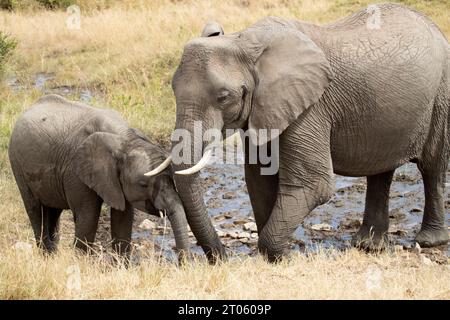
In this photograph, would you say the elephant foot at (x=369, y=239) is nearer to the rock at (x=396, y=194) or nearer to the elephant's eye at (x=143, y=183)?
the rock at (x=396, y=194)

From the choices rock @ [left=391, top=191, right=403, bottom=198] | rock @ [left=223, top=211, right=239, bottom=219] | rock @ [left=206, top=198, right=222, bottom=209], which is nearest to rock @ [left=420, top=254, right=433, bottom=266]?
rock @ [left=391, top=191, right=403, bottom=198]

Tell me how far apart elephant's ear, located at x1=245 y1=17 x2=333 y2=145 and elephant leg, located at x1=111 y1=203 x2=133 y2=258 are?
1449mm

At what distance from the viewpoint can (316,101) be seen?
691 cm

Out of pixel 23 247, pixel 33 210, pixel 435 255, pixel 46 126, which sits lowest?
pixel 435 255

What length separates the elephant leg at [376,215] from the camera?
8359 millimetres

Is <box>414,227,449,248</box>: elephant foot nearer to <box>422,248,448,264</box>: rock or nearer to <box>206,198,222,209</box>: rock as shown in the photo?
<box>422,248,448,264</box>: rock

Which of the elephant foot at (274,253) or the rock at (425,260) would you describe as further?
the rock at (425,260)

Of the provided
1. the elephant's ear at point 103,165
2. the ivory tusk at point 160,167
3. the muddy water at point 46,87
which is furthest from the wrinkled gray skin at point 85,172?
the muddy water at point 46,87

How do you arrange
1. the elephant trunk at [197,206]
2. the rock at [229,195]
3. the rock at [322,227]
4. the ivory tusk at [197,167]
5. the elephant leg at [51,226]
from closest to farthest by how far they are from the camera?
the ivory tusk at [197,167] < the elephant trunk at [197,206] < the elephant leg at [51,226] < the rock at [322,227] < the rock at [229,195]

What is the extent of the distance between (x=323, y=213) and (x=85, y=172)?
2918 millimetres

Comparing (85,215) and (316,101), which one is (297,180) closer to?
(316,101)

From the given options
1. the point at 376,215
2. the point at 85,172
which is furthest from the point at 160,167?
the point at 376,215

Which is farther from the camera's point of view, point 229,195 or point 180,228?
point 229,195
